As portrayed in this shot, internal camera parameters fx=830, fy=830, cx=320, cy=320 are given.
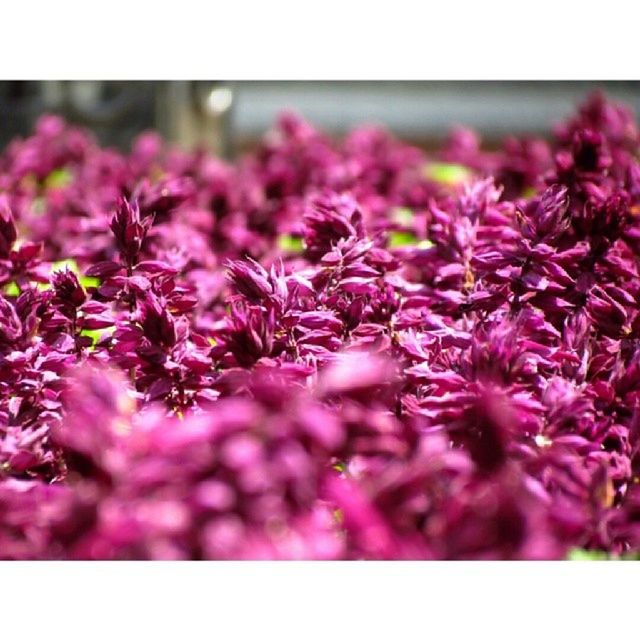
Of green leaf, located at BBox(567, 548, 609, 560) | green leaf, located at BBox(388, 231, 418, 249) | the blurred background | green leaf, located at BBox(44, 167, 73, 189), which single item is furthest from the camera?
the blurred background

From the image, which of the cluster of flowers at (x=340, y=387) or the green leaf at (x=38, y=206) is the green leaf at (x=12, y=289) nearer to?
the cluster of flowers at (x=340, y=387)

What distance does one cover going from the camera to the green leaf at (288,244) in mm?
2318

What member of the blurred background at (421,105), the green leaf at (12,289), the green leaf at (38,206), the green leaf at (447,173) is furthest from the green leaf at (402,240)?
the blurred background at (421,105)

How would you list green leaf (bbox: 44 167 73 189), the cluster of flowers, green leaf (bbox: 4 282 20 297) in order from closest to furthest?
the cluster of flowers → green leaf (bbox: 4 282 20 297) → green leaf (bbox: 44 167 73 189)

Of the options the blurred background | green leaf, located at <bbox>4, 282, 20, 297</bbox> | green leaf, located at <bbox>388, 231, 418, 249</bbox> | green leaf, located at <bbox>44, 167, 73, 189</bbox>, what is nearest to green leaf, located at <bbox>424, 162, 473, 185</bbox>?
green leaf, located at <bbox>388, 231, 418, 249</bbox>

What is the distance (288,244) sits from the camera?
2424 mm

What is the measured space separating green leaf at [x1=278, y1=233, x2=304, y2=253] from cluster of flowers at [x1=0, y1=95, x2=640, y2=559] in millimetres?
257

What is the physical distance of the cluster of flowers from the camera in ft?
2.91

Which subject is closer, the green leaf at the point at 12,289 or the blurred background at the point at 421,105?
the green leaf at the point at 12,289

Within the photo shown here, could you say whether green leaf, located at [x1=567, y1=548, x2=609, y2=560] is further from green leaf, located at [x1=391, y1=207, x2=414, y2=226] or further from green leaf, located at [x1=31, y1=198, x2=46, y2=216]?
green leaf, located at [x1=31, y1=198, x2=46, y2=216]

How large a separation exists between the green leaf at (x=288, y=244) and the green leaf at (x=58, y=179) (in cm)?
88

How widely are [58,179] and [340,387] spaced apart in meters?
2.28

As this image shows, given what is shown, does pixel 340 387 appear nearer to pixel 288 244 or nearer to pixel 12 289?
pixel 12 289

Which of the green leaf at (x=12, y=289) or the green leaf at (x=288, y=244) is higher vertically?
the green leaf at (x=288, y=244)
